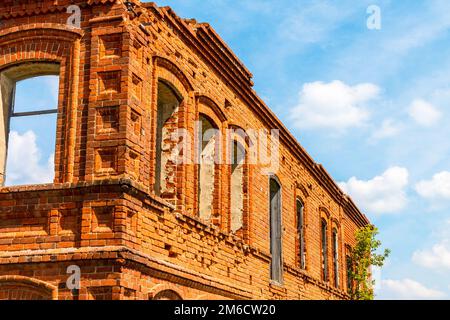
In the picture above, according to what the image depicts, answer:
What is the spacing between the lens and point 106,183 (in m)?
9.12

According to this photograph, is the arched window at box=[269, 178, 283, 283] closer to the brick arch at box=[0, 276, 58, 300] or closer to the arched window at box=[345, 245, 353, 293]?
the brick arch at box=[0, 276, 58, 300]

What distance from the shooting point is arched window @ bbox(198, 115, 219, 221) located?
12.9 meters

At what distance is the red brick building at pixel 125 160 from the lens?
9070mm

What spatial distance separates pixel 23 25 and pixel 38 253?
338 centimetres

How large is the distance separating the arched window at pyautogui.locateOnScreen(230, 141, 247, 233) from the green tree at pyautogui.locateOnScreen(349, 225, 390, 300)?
12.1 metres

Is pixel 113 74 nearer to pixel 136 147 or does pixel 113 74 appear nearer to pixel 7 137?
pixel 136 147

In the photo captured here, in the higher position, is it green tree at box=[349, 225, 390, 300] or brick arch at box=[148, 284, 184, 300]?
green tree at box=[349, 225, 390, 300]

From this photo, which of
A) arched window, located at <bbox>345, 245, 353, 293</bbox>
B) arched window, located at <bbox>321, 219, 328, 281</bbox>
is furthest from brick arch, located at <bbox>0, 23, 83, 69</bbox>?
arched window, located at <bbox>345, 245, 353, 293</bbox>

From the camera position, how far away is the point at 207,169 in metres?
13.0

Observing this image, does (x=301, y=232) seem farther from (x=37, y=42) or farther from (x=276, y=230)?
(x=37, y=42)

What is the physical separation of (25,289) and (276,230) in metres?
8.46
